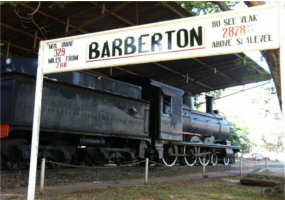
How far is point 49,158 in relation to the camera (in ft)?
25.2

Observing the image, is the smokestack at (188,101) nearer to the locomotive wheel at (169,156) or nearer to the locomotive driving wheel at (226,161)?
the locomotive wheel at (169,156)

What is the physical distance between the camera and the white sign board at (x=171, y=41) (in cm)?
284

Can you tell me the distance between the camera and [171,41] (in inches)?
125

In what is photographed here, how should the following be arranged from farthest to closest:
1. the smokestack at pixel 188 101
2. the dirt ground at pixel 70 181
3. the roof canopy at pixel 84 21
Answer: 1. the smokestack at pixel 188 101
2. the roof canopy at pixel 84 21
3. the dirt ground at pixel 70 181

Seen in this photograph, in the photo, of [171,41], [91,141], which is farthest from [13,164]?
[171,41]

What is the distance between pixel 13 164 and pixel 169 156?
6188mm

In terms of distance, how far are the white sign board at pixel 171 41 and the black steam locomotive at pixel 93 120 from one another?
3.34m

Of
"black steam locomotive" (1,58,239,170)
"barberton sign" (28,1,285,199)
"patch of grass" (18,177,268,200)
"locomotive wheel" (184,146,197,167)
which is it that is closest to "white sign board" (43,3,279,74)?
"barberton sign" (28,1,285,199)

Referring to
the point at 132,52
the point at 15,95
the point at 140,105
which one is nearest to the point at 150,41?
the point at 132,52

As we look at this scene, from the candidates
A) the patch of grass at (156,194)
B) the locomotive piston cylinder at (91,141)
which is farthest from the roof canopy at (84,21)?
the patch of grass at (156,194)

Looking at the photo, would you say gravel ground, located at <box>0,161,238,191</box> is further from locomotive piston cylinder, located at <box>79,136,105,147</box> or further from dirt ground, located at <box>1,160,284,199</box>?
locomotive piston cylinder, located at <box>79,136,105,147</box>

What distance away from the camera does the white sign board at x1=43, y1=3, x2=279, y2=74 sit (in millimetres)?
2842

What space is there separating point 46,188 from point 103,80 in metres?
3.94

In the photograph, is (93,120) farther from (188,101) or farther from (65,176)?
(188,101)
